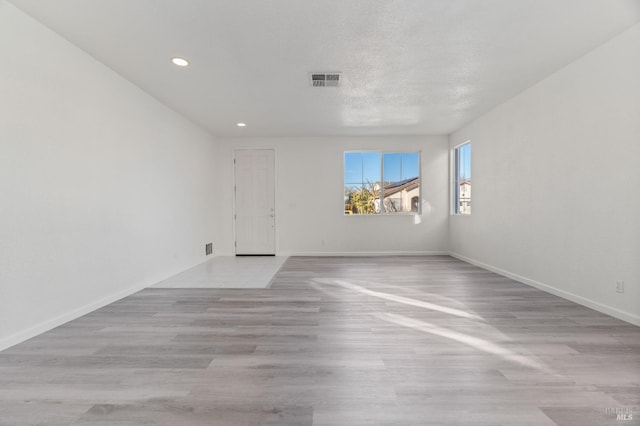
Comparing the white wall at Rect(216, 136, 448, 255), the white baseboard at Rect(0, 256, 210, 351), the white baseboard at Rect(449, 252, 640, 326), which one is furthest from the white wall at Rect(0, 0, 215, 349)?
the white baseboard at Rect(449, 252, 640, 326)

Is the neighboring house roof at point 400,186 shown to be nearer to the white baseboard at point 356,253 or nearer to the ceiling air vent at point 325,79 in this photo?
the white baseboard at point 356,253

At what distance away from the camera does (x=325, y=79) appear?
361 cm

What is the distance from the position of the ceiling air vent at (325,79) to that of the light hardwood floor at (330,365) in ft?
8.71

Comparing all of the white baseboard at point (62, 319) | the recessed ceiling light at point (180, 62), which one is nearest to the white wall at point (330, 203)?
the white baseboard at point (62, 319)

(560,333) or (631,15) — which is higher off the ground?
(631,15)

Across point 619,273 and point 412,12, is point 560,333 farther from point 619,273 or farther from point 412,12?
point 412,12

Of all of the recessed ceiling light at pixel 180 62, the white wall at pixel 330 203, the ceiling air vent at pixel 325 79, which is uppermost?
the recessed ceiling light at pixel 180 62

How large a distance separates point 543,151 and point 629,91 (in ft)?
3.66

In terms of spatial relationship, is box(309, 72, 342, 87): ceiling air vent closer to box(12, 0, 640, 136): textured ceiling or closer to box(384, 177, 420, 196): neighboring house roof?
box(12, 0, 640, 136): textured ceiling

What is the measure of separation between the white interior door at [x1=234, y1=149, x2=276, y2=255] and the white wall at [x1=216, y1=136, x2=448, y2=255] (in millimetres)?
143

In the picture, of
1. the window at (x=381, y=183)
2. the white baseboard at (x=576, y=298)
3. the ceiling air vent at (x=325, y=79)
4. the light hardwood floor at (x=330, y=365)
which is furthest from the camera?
the window at (x=381, y=183)

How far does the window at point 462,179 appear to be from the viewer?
5881mm

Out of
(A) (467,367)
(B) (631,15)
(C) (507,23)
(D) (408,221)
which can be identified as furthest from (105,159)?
(D) (408,221)

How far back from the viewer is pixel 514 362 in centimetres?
201
